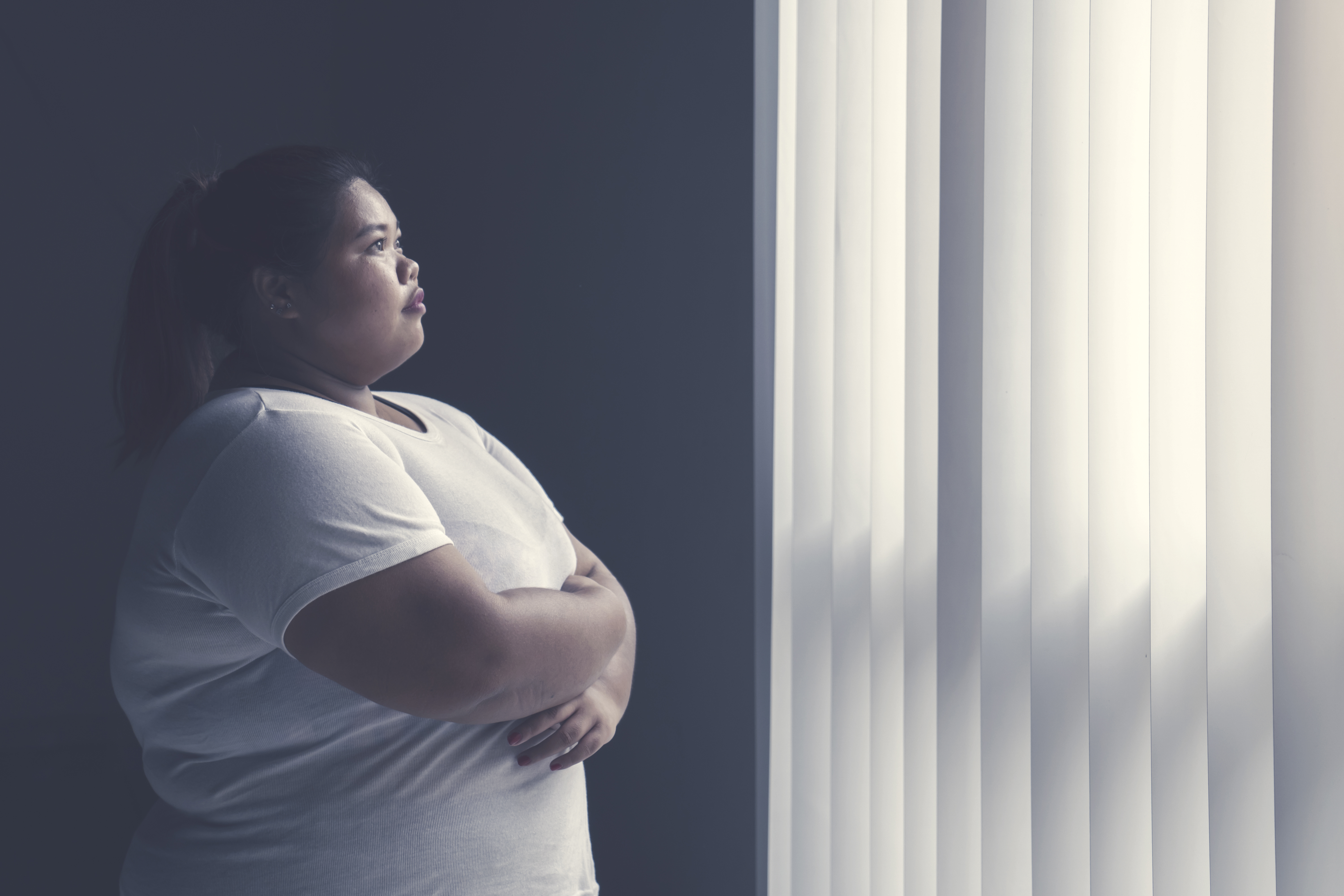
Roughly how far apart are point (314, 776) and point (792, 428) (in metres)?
0.81

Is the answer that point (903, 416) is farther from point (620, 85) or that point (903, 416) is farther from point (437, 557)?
point (620, 85)

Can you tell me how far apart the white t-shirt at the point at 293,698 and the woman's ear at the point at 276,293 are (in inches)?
4.8

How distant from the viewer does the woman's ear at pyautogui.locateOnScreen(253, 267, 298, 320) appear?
907mm

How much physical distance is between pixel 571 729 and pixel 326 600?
1.04ft

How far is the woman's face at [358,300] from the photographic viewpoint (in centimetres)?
92

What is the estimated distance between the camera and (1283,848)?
27.0 inches

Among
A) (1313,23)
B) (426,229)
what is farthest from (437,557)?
(426,229)

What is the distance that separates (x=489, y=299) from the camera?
6.10 feet

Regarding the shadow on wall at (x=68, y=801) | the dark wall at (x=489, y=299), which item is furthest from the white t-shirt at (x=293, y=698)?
the shadow on wall at (x=68, y=801)

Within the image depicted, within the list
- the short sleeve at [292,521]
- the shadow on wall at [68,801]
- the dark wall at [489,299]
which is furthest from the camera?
the shadow on wall at [68,801]

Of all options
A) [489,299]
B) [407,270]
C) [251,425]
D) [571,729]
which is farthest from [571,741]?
[489,299]

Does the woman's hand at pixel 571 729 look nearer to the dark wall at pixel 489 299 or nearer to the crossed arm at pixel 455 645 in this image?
the crossed arm at pixel 455 645

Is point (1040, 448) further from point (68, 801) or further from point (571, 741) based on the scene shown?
point (68, 801)

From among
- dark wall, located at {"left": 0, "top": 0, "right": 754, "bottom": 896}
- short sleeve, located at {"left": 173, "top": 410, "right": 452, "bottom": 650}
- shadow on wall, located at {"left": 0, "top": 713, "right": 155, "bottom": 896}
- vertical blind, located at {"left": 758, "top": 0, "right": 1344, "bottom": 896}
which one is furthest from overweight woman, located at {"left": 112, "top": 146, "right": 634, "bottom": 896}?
shadow on wall, located at {"left": 0, "top": 713, "right": 155, "bottom": 896}
